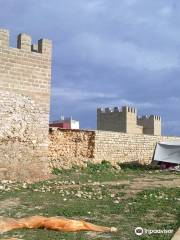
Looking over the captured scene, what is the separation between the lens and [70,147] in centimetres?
1978

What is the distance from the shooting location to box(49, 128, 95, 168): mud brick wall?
1884 centimetres

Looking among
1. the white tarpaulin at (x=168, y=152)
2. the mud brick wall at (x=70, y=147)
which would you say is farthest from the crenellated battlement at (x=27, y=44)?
the white tarpaulin at (x=168, y=152)

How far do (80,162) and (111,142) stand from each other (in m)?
2.32

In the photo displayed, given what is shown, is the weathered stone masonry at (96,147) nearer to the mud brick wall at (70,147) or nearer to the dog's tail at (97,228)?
the mud brick wall at (70,147)

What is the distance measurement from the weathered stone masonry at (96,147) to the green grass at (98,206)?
20.3 ft

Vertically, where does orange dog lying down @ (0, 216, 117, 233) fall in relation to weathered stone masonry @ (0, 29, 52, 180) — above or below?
below

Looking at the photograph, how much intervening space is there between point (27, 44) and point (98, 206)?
7784mm

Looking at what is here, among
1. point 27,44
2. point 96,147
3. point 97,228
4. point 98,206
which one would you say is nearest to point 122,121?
Result: point 96,147

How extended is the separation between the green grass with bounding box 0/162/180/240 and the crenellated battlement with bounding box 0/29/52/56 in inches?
185

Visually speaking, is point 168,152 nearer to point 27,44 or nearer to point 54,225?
point 27,44

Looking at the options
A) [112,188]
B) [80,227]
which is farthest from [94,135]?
[80,227]

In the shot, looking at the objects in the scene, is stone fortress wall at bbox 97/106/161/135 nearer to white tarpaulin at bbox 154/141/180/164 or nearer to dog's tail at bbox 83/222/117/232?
white tarpaulin at bbox 154/141/180/164

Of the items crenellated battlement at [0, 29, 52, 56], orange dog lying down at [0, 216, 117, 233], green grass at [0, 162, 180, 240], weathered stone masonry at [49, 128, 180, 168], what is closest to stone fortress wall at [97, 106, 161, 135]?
weathered stone masonry at [49, 128, 180, 168]

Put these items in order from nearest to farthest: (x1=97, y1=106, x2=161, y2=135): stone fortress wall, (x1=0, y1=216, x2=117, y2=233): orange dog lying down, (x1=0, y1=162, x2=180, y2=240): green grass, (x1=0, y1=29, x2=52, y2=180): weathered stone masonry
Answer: (x1=0, y1=162, x2=180, y2=240): green grass, (x1=0, y1=216, x2=117, y2=233): orange dog lying down, (x1=0, y1=29, x2=52, y2=180): weathered stone masonry, (x1=97, y1=106, x2=161, y2=135): stone fortress wall
